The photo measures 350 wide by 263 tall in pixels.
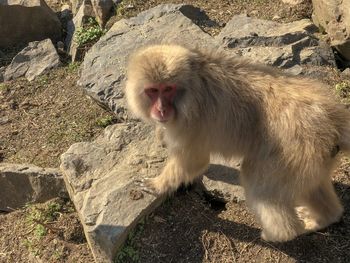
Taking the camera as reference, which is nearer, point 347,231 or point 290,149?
point 290,149

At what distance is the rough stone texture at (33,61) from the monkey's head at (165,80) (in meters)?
2.89

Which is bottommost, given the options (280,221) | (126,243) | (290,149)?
(126,243)

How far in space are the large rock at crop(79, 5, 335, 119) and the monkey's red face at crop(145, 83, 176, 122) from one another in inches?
58.7

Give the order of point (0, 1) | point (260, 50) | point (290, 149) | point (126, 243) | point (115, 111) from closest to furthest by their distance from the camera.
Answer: point (290, 149), point (126, 243), point (115, 111), point (260, 50), point (0, 1)

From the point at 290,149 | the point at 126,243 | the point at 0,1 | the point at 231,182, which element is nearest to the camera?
the point at 290,149

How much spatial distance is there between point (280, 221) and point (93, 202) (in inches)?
61.4

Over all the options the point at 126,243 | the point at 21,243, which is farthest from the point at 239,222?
the point at 21,243

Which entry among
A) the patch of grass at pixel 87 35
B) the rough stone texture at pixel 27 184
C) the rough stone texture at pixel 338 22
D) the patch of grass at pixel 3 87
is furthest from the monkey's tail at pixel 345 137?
the patch of grass at pixel 3 87

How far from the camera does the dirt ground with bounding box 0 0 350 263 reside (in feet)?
13.5

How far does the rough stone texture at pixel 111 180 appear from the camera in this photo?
405 centimetres

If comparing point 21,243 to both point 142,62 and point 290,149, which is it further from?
point 290,149

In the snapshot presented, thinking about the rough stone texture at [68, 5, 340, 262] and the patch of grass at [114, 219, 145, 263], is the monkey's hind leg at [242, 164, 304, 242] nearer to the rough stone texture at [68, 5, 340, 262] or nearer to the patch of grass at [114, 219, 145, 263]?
the rough stone texture at [68, 5, 340, 262]

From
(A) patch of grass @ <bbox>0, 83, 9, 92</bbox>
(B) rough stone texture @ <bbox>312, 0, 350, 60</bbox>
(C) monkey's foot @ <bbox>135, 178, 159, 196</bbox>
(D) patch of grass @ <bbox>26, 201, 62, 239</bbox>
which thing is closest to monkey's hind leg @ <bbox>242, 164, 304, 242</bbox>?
(C) monkey's foot @ <bbox>135, 178, 159, 196</bbox>

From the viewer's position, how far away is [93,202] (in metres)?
4.21
